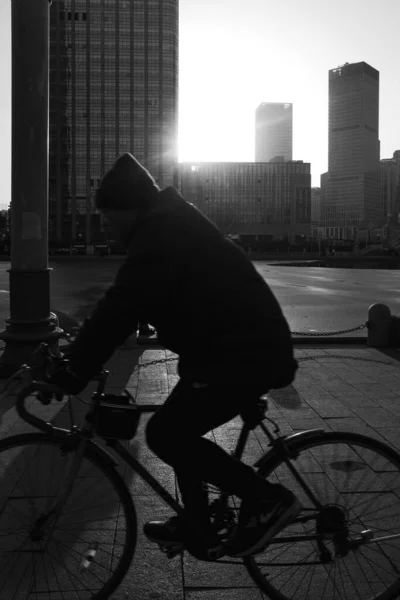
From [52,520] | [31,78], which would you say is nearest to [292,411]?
[52,520]

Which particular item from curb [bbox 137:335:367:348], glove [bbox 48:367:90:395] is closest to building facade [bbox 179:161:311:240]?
curb [bbox 137:335:367:348]

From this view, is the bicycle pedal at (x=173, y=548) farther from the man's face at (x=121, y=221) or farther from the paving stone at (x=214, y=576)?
the man's face at (x=121, y=221)

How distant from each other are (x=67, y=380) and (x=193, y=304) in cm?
53

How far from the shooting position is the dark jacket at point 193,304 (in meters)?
2.45

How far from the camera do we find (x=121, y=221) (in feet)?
8.51

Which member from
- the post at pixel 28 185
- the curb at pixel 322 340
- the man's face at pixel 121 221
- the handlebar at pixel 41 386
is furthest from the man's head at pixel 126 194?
the curb at pixel 322 340

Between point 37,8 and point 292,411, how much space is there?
16.6 ft

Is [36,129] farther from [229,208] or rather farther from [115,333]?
[229,208]

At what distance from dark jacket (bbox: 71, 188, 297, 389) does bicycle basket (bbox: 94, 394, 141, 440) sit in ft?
0.63

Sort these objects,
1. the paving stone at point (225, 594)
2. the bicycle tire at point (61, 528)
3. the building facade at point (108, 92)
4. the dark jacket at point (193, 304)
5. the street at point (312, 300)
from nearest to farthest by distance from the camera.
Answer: the dark jacket at point (193, 304) → the bicycle tire at point (61, 528) → the paving stone at point (225, 594) → the street at point (312, 300) → the building facade at point (108, 92)

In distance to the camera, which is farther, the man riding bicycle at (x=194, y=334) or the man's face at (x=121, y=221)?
the man's face at (x=121, y=221)

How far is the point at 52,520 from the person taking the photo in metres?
2.67

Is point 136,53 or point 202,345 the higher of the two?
point 136,53

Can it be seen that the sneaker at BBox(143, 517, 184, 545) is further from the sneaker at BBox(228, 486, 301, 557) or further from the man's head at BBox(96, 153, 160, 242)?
the man's head at BBox(96, 153, 160, 242)
